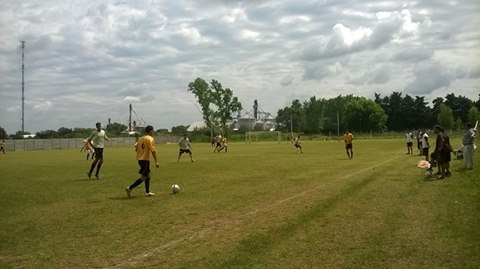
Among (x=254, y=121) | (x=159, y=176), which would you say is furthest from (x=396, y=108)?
(x=159, y=176)

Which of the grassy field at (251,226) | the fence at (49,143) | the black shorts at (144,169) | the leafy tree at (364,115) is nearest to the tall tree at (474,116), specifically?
the grassy field at (251,226)

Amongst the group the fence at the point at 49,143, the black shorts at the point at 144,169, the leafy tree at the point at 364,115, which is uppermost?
the leafy tree at the point at 364,115

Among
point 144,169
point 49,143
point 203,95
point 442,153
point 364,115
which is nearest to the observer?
point 144,169

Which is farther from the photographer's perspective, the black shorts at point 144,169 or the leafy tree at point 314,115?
the leafy tree at point 314,115

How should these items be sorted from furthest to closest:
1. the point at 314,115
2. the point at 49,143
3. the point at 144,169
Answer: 1. the point at 314,115
2. the point at 49,143
3. the point at 144,169

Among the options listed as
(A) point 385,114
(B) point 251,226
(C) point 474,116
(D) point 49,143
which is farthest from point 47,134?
(B) point 251,226

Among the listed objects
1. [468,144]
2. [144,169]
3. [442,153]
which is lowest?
[144,169]

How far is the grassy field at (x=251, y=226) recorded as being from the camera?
6.72 meters

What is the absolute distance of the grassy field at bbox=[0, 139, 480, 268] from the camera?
6.72 meters

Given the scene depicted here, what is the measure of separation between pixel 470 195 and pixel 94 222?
29.3ft

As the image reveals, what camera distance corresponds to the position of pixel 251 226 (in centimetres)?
875

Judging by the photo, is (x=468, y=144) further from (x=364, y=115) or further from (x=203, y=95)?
(x=364, y=115)

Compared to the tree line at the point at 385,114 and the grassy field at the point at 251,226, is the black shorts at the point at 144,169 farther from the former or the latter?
the tree line at the point at 385,114

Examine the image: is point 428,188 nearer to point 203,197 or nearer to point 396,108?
point 203,197
